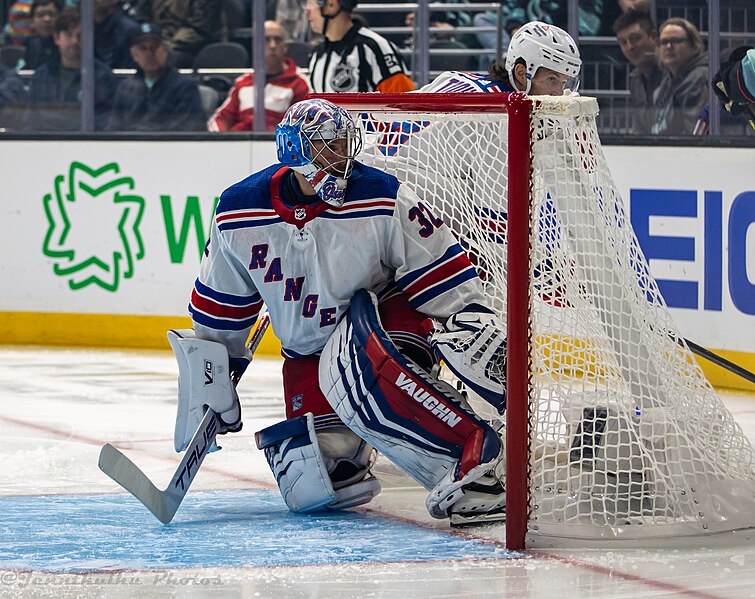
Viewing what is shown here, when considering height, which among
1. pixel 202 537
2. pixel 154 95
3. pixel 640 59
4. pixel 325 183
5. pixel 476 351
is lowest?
pixel 202 537

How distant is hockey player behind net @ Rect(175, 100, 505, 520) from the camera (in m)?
2.98

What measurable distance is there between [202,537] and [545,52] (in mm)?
1620

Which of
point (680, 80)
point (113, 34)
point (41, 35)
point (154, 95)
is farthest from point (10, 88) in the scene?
point (680, 80)

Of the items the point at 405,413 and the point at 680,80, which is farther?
the point at 680,80

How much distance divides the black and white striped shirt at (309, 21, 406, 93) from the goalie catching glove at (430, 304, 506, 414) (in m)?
2.62

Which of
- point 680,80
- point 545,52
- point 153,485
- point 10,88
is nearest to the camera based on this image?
point 153,485

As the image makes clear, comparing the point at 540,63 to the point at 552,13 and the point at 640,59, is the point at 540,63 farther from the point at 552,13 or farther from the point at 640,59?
the point at 552,13

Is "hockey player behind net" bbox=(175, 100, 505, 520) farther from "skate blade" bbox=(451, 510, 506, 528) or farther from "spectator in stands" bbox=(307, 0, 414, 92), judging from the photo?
"spectator in stands" bbox=(307, 0, 414, 92)

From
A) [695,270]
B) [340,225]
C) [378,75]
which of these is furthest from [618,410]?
[378,75]

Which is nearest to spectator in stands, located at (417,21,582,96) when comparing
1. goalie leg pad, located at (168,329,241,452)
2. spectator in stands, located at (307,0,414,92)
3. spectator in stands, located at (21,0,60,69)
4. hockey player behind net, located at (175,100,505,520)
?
hockey player behind net, located at (175,100,505,520)

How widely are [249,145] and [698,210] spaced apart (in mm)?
1839

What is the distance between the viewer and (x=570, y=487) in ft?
9.62

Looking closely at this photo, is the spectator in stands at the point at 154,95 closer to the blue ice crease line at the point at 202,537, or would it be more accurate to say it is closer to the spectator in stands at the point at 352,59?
the spectator in stands at the point at 352,59

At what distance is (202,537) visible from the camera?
9.59 feet
